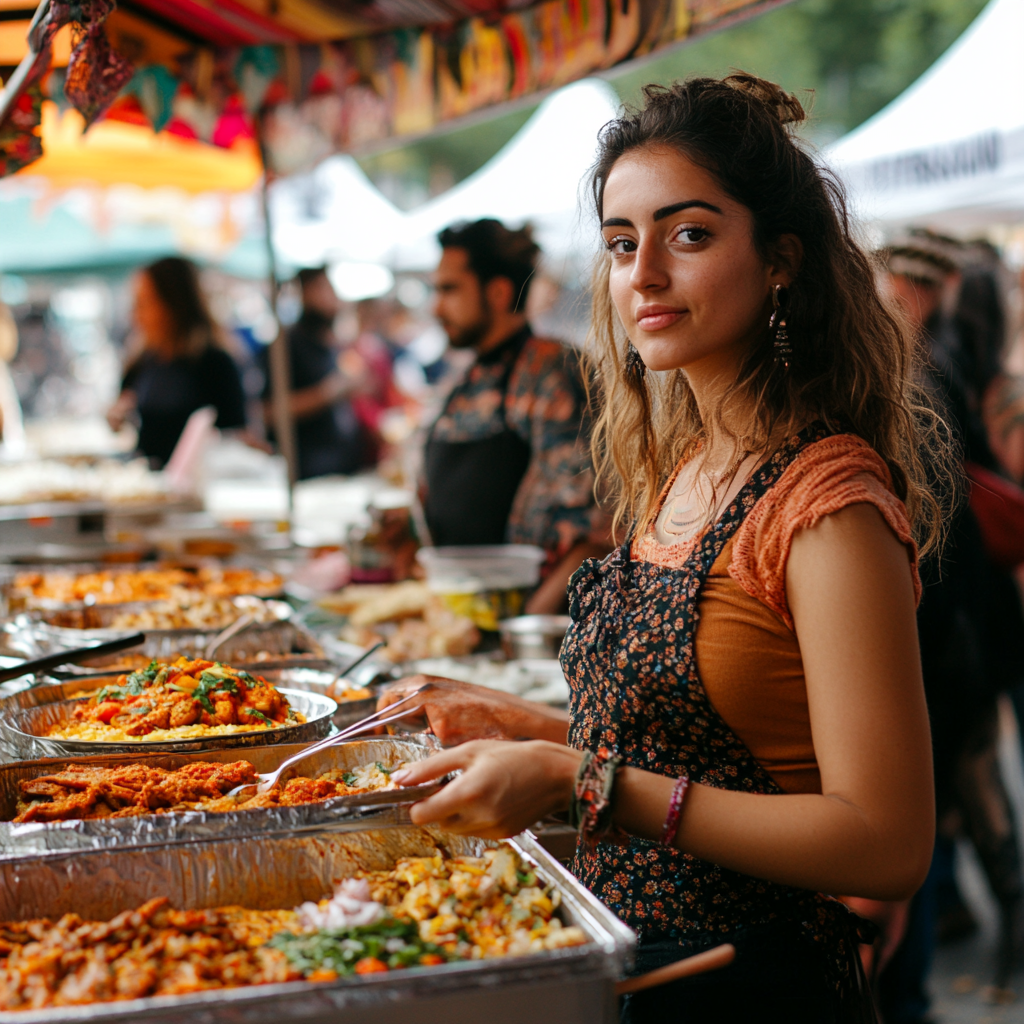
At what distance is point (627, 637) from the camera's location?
138cm

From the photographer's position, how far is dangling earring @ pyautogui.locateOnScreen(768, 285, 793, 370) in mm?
1404

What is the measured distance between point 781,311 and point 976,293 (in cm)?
274

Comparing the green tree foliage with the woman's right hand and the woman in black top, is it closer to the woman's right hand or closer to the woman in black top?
the woman in black top

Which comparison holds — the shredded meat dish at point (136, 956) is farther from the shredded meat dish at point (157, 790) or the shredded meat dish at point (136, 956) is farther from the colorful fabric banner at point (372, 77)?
the colorful fabric banner at point (372, 77)

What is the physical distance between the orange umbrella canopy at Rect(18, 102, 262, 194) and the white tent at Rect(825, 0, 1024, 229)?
9.03 ft

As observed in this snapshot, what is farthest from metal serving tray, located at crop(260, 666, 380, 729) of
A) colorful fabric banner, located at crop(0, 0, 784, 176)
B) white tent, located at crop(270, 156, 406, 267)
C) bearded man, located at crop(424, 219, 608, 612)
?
white tent, located at crop(270, 156, 406, 267)

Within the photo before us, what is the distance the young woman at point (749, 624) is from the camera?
115 centimetres

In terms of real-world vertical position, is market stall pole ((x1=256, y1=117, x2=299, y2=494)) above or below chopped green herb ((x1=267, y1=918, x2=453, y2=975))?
above

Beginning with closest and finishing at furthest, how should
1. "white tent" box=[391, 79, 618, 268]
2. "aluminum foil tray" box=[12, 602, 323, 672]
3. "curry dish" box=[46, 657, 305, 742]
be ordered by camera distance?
1. "curry dish" box=[46, 657, 305, 742]
2. "aluminum foil tray" box=[12, 602, 323, 672]
3. "white tent" box=[391, 79, 618, 268]

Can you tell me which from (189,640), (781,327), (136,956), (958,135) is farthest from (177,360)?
(136,956)

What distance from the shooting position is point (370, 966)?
1052mm

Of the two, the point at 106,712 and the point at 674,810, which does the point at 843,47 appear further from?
the point at 674,810

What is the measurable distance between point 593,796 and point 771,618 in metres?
0.30

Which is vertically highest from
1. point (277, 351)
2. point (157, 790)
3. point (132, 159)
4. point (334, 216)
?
point (132, 159)
